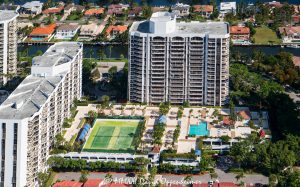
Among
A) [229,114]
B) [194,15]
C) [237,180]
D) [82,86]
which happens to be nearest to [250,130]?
[229,114]

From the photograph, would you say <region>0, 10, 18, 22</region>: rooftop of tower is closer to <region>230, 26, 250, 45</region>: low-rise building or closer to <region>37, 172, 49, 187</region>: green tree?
<region>37, 172, 49, 187</region>: green tree

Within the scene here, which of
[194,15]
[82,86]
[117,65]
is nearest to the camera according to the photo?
[82,86]

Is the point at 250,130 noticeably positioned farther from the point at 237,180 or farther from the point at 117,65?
the point at 117,65

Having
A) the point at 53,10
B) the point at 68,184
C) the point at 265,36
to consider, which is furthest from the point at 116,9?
the point at 68,184

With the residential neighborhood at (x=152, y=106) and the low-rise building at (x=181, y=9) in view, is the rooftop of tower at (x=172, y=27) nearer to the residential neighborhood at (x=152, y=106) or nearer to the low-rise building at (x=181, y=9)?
the residential neighborhood at (x=152, y=106)

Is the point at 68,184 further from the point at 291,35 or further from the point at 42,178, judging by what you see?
the point at 291,35
